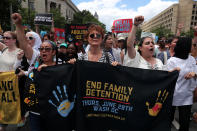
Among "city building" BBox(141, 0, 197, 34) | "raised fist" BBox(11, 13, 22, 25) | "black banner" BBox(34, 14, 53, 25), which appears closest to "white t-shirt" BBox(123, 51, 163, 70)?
"raised fist" BBox(11, 13, 22, 25)

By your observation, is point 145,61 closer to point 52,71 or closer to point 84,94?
point 84,94

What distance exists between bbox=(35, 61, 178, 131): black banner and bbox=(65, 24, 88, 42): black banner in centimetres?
462

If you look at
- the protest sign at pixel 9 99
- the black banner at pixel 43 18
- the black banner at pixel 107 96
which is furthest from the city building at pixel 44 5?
the black banner at pixel 107 96

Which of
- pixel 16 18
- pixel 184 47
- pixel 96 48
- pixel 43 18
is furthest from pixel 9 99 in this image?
pixel 43 18

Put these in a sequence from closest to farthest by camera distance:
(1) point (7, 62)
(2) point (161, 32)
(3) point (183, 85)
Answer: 1. (3) point (183, 85)
2. (1) point (7, 62)
3. (2) point (161, 32)

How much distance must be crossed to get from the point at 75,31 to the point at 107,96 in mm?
4967

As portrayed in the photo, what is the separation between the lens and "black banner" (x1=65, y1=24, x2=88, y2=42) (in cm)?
644

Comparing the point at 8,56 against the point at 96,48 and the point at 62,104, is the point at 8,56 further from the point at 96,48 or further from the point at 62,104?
the point at 96,48

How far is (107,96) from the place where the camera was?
80.9 inches

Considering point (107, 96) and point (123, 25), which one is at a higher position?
point (123, 25)

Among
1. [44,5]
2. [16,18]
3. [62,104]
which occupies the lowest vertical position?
[62,104]

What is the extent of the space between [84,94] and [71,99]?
206mm

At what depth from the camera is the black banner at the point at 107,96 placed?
203 cm

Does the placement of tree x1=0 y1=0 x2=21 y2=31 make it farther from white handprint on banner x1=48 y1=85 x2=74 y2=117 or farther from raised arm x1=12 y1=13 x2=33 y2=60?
white handprint on banner x1=48 y1=85 x2=74 y2=117
